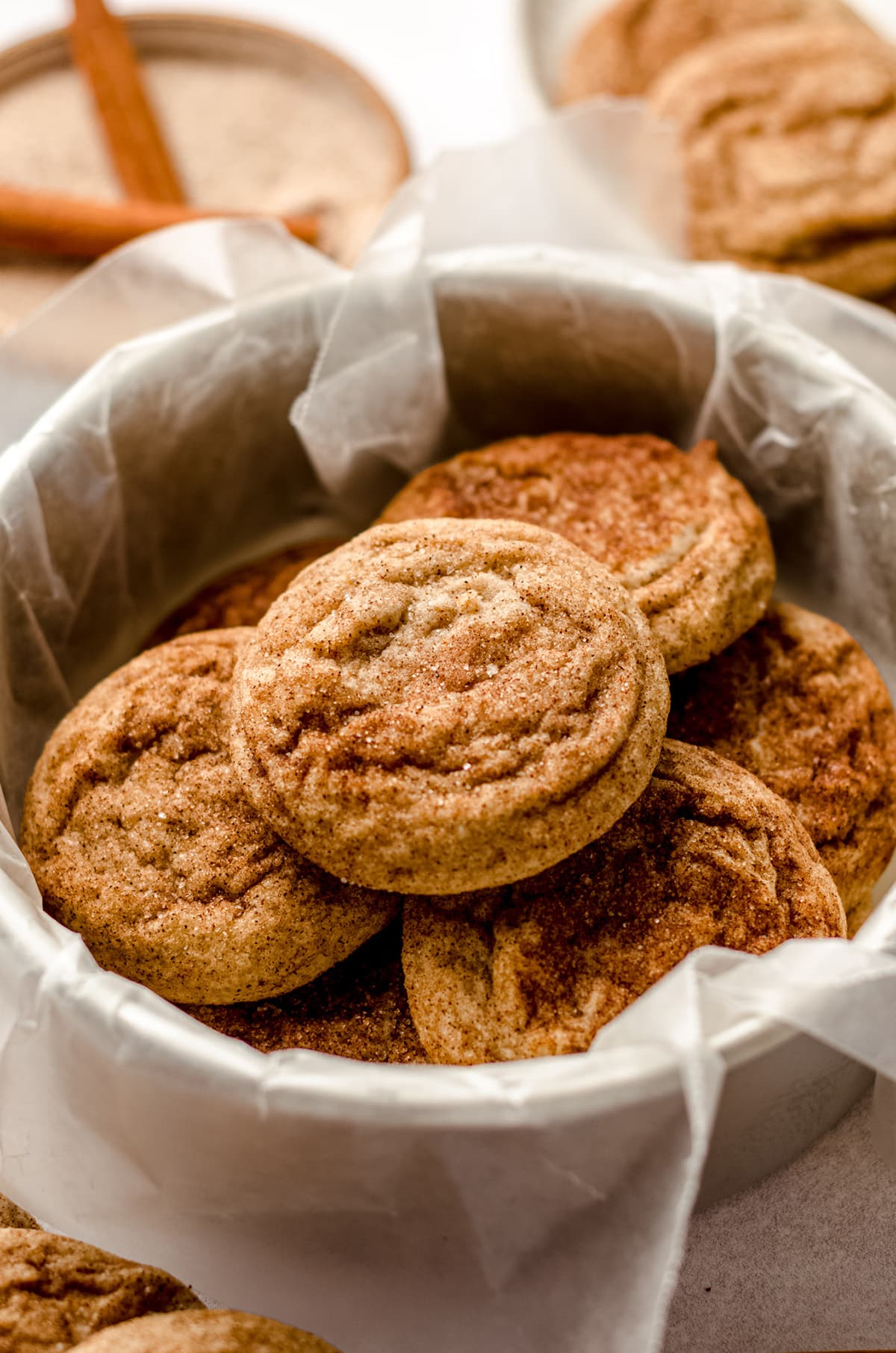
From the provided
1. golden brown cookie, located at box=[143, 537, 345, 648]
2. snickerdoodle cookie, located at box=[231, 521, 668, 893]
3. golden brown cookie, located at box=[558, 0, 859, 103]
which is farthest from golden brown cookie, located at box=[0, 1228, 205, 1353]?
golden brown cookie, located at box=[558, 0, 859, 103]

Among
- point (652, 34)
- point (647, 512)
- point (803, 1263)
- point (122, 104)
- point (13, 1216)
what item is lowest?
point (803, 1263)

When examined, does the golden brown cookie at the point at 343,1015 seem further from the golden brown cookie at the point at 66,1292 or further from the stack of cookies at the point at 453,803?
the golden brown cookie at the point at 66,1292

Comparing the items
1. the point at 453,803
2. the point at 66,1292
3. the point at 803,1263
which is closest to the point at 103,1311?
the point at 66,1292

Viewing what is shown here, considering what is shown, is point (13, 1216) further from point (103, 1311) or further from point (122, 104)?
point (122, 104)

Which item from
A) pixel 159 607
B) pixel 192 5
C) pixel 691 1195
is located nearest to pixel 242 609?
pixel 159 607

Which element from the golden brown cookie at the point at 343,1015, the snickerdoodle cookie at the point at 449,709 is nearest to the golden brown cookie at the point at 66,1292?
the golden brown cookie at the point at 343,1015

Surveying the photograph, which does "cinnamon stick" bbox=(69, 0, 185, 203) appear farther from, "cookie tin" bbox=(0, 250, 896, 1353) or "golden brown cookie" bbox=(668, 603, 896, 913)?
"golden brown cookie" bbox=(668, 603, 896, 913)

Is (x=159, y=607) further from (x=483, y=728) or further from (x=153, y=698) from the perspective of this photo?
(x=483, y=728)
